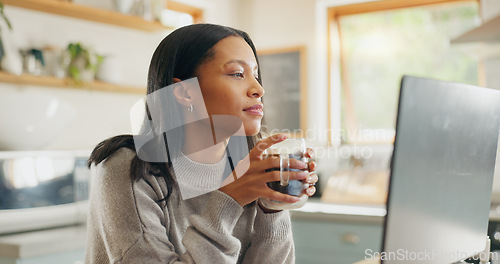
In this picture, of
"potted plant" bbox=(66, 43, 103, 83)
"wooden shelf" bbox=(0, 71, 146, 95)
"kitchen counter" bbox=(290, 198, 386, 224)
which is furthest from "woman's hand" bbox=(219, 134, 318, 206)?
"potted plant" bbox=(66, 43, 103, 83)

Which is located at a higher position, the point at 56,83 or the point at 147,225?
the point at 56,83

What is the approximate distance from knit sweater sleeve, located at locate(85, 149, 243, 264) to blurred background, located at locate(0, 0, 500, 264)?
706 mm

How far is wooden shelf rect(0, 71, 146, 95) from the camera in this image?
250 cm

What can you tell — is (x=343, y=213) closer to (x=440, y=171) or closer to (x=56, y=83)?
(x=56, y=83)

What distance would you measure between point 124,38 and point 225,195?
247cm

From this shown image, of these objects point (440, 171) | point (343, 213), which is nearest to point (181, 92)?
point (440, 171)

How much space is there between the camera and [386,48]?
365 centimetres

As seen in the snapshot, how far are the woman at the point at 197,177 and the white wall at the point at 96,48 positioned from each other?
4.74 ft

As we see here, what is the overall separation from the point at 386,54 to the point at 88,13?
206cm

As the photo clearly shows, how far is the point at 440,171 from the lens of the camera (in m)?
0.73

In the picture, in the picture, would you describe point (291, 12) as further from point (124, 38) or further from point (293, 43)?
point (124, 38)

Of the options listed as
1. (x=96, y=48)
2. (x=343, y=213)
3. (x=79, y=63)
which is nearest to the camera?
(x=343, y=213)

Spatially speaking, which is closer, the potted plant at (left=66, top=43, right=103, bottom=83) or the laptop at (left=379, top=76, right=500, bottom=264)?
the laptop at (left=379, top=76, right=500, bottom=264)

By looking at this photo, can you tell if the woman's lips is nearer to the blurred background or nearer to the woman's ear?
the woman's ear
